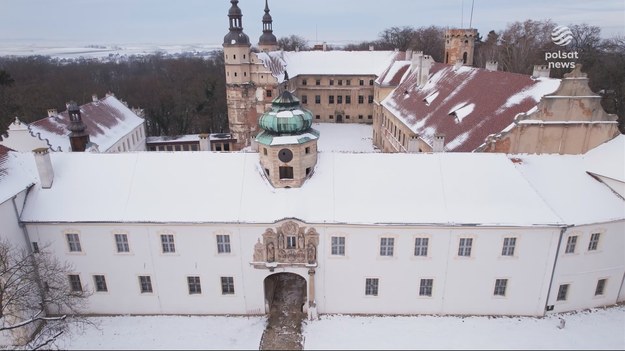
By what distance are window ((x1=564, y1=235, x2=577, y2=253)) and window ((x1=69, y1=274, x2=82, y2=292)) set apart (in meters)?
25.0

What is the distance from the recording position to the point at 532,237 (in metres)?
20.5

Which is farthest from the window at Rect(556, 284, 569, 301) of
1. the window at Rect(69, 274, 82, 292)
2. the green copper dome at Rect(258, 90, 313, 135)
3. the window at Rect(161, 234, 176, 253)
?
the window at Rect(69, 274, 82, 292)

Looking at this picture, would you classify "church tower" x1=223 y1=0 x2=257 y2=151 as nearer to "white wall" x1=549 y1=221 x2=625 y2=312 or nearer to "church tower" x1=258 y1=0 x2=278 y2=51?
"church tower" x1=258 y1=0 x2=278 y2=51

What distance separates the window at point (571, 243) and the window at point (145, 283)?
2119 cm

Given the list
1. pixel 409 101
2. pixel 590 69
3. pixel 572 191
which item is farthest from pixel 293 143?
pixel 590 69

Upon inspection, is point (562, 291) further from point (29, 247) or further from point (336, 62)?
point (336, 62)

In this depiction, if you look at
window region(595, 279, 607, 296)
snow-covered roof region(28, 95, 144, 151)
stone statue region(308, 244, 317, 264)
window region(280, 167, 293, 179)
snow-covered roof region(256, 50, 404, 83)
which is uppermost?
snow-covered roof region(256, 50, 404, 83)

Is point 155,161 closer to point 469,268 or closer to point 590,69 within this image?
point 469,268

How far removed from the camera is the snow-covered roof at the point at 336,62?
224ft

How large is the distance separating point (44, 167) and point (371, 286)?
17.8 m

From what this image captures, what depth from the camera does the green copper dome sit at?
21641 millimetres

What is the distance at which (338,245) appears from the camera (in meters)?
21.1

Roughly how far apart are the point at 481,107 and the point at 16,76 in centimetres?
8479

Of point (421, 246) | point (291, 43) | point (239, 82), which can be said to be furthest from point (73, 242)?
point (291, 43)
